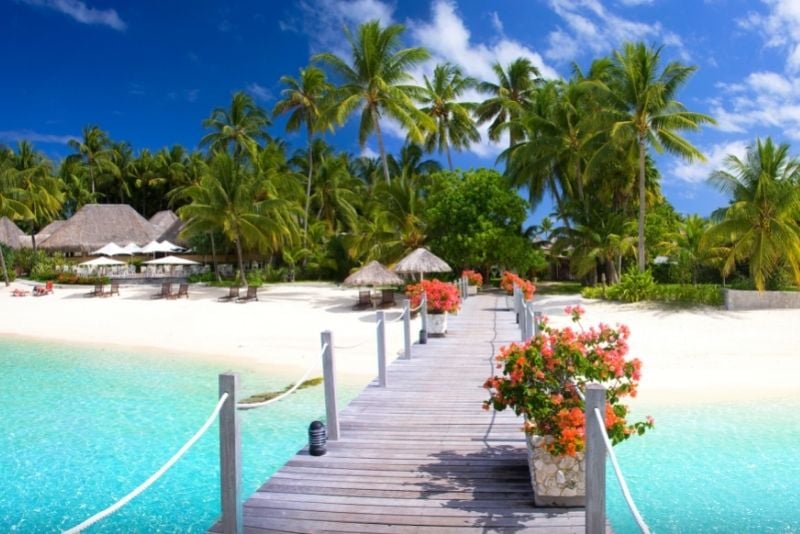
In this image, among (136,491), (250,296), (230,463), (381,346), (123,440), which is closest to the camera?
(136,491)

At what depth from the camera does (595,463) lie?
11.8 ft

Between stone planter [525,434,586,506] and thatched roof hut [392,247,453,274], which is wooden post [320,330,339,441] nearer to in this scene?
stone planter [525,434,586,506]

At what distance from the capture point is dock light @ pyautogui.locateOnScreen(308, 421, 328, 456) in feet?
18.3

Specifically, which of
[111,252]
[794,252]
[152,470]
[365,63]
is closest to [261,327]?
[152,470]

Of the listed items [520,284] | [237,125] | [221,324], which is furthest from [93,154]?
[520,284]

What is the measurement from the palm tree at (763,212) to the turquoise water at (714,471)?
11.5m

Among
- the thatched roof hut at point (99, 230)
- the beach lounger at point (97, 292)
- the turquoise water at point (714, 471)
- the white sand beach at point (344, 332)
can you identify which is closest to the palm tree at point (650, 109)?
the white sand beach at point (344, 332)

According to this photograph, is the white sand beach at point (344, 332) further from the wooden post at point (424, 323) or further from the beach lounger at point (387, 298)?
the wooden post at point (424, 323)

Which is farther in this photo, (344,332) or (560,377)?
(344,332)

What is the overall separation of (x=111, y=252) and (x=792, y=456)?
37321 mm

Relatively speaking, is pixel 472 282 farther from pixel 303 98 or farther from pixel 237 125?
pixel 237 125

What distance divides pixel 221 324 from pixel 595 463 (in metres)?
18.8

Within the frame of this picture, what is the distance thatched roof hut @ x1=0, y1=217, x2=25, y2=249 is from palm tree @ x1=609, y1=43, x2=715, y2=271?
40.5m

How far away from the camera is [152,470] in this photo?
7770 mm
